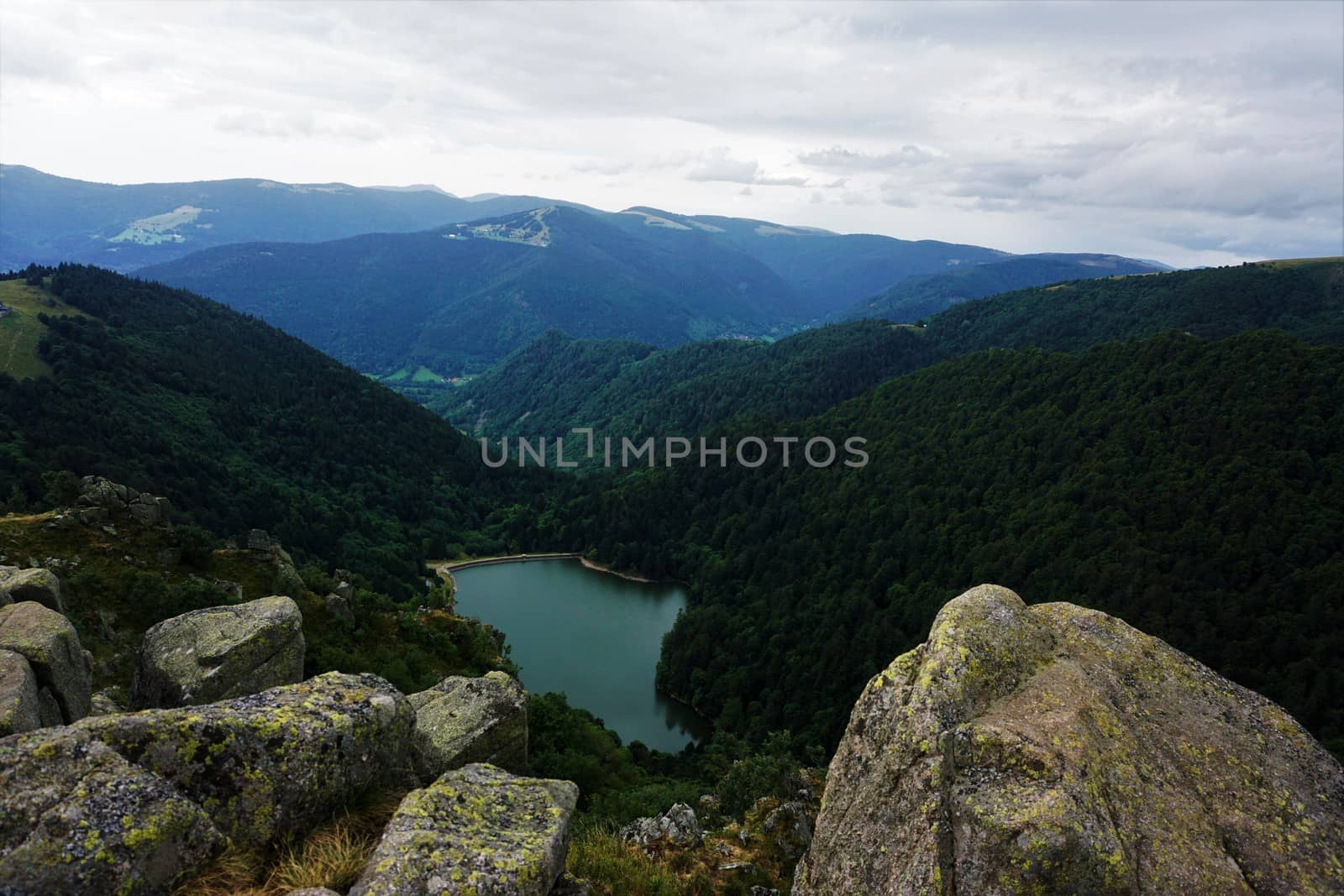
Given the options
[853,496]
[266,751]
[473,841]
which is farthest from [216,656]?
[853,496]

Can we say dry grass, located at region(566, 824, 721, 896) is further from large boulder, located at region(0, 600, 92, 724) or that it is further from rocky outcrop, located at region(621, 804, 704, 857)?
large boulder, located at region(0, 600, 92, 724)

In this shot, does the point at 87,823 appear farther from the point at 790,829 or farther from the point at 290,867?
→ the point at 790,829

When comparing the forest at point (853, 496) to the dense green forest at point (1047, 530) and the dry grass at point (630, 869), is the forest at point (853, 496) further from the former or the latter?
the dry grass at point (630, 869)

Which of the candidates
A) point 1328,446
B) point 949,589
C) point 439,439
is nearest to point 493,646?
point 949,589

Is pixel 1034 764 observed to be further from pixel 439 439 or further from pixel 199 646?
pixel 439 439

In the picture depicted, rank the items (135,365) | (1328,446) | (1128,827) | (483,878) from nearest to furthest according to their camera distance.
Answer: (483,878) → (1128,827) → (1328,446) → (135,365)

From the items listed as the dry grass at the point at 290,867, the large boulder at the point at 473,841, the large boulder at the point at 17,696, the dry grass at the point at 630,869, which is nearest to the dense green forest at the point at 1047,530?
the dry grass at the point at 630,869

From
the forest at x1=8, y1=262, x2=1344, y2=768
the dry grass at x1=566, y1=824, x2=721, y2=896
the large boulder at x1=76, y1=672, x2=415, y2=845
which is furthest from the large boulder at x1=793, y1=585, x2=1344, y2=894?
the forest at x1=8, y1=262, x2=1344, y2=768
